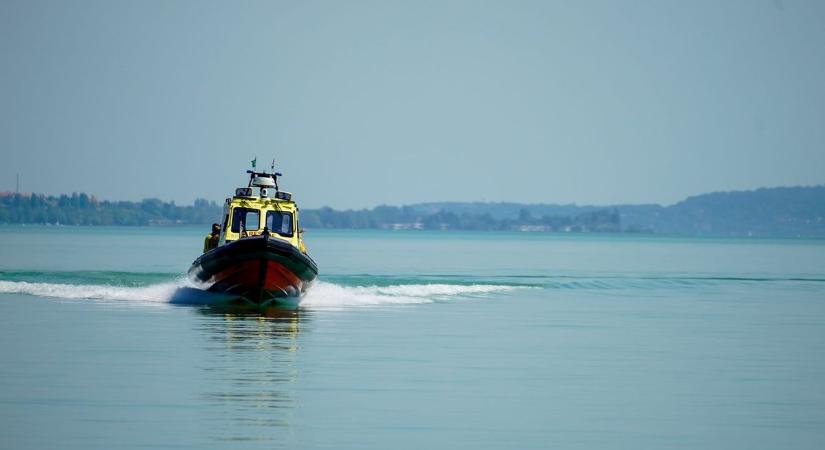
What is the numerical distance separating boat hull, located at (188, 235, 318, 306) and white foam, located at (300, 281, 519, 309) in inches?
73.6

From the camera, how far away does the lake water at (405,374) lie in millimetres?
18984

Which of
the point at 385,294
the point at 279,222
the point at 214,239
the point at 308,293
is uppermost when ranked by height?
the point at 279,222

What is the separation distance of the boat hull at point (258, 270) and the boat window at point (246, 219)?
1.42 meters

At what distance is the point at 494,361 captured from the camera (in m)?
27.7

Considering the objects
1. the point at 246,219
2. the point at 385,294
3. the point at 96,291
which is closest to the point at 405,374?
the point at 246,219

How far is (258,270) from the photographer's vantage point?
4028cm

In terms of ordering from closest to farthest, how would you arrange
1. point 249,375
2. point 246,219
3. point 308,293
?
point 249,375 < point 246,219 < point 308,293

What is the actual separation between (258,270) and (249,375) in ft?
53.6

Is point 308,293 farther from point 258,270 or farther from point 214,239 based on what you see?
point 258,270

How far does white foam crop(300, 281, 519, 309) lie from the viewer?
45.8 metres

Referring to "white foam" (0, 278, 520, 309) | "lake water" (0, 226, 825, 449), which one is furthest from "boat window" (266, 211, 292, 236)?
"lake water" (0, 226, 825, 449)

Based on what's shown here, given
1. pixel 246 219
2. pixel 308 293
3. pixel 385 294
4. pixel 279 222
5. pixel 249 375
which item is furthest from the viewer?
pixel 385 294

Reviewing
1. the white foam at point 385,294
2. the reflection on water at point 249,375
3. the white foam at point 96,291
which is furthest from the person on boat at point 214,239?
the reflection on water at point 249,375

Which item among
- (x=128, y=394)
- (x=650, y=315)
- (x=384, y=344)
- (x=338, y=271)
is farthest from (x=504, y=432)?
(x=338, y=271)
